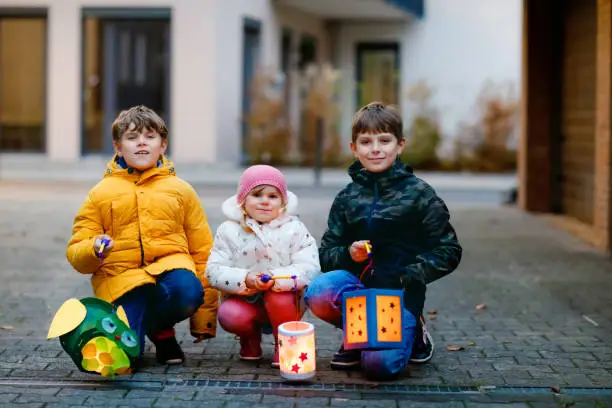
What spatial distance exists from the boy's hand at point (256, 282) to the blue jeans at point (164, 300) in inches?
11.7

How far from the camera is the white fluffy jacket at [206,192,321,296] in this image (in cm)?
504

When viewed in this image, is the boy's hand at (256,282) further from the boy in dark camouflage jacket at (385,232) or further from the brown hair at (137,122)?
the brown hair at (137,122)

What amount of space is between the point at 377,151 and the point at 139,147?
45.6 inches

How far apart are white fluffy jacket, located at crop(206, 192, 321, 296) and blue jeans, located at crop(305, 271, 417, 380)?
8 cm

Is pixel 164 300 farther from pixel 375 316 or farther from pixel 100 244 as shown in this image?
pixel 375 316

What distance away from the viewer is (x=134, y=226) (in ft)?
16.7

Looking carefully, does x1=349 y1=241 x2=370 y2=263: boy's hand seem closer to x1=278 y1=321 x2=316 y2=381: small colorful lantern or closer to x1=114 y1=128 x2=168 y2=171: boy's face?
x1=278 y1=321 x2=316 y2=381: small colorful lantern

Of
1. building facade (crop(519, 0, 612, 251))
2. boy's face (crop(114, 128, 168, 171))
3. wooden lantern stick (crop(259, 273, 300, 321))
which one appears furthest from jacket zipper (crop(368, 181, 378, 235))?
building facade (crop(519, 0, 612, 251))

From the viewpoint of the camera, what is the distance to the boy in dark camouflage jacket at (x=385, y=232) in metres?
5.00

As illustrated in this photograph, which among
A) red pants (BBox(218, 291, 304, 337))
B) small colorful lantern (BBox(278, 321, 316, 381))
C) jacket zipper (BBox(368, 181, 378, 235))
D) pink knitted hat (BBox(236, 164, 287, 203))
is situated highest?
pink knitted hat (BBox(236, 164, 287, 203))

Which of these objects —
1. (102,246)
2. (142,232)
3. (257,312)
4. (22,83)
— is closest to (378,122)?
(257,312)

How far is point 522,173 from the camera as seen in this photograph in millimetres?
13742

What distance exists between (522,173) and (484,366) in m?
8.79

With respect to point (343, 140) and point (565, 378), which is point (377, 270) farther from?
point (343, 140)
